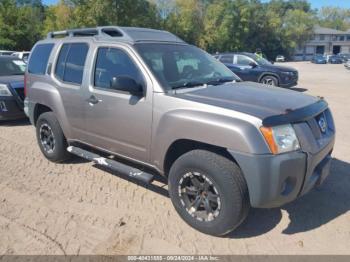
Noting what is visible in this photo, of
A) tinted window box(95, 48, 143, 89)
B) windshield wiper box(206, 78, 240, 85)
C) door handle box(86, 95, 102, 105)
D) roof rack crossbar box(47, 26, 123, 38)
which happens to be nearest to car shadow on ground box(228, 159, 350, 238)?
windshield wiper box(206, 78, 240, 85)

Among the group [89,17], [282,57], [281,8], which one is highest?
[281,8]

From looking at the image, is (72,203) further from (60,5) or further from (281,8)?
(281,8)

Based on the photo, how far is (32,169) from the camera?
17.4 ft

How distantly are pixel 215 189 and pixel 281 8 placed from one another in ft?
318

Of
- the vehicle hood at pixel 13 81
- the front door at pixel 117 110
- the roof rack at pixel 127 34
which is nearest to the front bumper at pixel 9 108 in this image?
the vehicle hood at pixel 13 81

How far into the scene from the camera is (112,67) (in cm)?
Result: 429

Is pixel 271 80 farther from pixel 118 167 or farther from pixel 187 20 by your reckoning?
pixel 187 20

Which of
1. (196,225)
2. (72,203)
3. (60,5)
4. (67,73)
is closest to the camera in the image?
(196,225)

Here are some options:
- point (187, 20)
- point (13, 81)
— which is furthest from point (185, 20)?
point (13, 81)

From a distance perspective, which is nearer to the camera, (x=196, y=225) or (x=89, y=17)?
(x=196, y=225)

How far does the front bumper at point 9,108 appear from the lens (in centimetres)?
809

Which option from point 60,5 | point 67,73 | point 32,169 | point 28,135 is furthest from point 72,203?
point 60,5

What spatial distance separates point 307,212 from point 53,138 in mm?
3756

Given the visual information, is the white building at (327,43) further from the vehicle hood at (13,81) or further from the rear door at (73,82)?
the rear door at (73,82)
